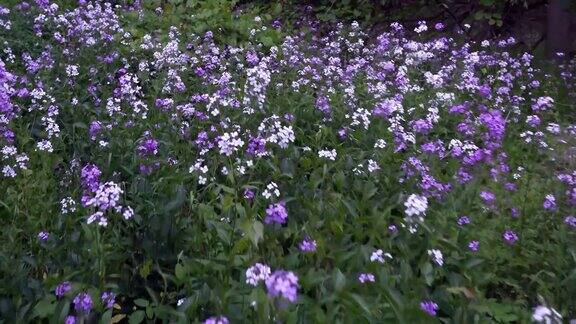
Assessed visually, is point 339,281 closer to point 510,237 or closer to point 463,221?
point 463,221

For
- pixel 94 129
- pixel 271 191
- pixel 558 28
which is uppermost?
pixel 271 191

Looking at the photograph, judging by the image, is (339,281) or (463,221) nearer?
(339,281)

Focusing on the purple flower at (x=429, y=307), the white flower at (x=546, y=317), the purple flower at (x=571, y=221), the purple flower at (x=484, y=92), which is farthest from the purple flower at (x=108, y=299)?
the purple flower at (x=484, y=92)

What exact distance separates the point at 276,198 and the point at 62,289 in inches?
40.5

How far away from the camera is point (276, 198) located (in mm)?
3072

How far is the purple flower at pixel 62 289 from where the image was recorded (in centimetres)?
232

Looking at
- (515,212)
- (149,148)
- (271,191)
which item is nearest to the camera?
(271,191)

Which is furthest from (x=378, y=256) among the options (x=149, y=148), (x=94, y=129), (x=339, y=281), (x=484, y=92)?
(x=484, y=92)

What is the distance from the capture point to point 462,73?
522 centimetres

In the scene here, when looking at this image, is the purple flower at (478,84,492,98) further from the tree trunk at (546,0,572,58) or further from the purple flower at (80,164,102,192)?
the purple flower at (80,164,102,192)

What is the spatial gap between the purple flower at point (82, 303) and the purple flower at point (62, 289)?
0.10 metres

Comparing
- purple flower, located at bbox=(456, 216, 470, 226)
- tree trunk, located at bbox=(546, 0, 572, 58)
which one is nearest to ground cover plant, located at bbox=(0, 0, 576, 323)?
purple flower, located at bbox=(456, 216, 470, 226)

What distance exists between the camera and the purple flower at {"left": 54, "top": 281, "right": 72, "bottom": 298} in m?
2.32

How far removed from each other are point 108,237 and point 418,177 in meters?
1.38
